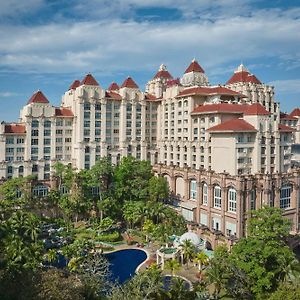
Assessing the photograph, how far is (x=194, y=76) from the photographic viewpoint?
6731cm

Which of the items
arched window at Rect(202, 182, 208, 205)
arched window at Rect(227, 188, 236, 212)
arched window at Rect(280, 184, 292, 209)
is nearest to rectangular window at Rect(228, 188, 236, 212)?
arched window at Rect(227, 188, 236, 212)

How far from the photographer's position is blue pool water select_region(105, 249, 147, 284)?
3919 centimetres

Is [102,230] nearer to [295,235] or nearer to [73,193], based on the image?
[73,193]

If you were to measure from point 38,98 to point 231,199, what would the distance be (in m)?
33.7

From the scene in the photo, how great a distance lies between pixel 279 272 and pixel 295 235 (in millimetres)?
16259

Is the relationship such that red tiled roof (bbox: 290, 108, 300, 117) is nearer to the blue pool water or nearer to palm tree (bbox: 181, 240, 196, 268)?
palm tree (bbox: 181, 240, 196, 268)

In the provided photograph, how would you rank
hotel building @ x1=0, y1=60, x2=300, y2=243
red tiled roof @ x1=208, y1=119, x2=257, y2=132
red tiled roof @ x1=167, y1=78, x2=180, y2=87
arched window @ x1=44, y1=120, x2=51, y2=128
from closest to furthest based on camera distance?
red tiled roof @ x1=208, y1=119, x2=257, y2=132
hotel building @ x1=0, y1=60, x2=300, y2=243
arched window @ x1=44, y1=120, x2=51, y2=128
red tiled roof @ x1=167, y1=78, x2=180, y2=87

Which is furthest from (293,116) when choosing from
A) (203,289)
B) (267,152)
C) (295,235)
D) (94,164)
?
(203,289)

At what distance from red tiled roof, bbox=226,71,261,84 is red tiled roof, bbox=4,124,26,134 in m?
38.4

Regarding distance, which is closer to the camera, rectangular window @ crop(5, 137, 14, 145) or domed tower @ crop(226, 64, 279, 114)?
rectangular window @ crop(5, 137, 14, 145)

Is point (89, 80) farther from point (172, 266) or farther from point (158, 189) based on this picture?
point (172, 266)

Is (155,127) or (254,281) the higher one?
(155,127)

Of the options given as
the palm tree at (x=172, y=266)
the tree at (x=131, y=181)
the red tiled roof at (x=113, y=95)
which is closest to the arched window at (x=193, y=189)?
the tree at (x=131, y=181)

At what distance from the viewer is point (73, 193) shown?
56.0 metres
